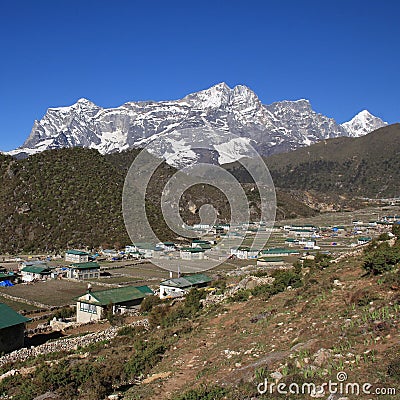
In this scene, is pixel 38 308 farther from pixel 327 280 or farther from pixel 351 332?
pixel 351 332

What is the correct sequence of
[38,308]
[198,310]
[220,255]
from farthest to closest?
[220,255]
[38,308]
[198,310]

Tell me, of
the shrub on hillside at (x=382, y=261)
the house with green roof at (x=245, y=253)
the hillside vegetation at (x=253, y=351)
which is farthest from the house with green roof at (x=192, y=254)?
the shrub on hillside at (x=382, y=261)

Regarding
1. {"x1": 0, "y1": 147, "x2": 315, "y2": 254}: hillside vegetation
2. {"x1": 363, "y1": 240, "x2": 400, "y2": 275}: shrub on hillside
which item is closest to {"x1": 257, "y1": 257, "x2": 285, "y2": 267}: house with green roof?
{"x1": 0, "y1": 147, "x2": 315, "y2": 254}: hillside vegetation

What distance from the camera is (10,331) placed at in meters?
21.2

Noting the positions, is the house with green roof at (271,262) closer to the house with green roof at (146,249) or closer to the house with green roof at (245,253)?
the house with green roof at (245,253)

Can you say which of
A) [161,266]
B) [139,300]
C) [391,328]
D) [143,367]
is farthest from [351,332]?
[161,266]

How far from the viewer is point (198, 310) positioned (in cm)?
2342

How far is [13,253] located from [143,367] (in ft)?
215

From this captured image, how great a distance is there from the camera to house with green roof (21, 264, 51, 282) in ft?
162

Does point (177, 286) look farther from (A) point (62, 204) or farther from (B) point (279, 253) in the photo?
(A) point (62, 204)

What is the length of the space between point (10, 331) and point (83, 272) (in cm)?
2956

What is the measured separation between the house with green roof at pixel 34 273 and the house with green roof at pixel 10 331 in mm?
28201

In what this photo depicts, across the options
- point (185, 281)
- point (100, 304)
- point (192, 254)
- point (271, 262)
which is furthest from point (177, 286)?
point (192, 254)

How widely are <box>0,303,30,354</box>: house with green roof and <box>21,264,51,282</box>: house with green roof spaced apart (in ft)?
92.5
